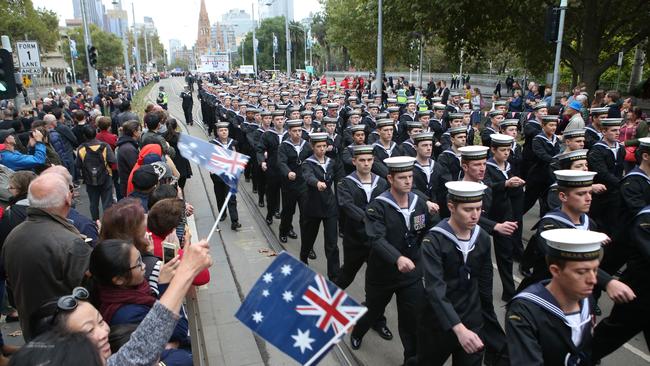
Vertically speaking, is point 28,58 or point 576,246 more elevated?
point 28,58

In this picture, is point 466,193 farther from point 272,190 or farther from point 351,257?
point 272,190

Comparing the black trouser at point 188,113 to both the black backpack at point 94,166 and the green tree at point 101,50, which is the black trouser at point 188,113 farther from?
the green tree at point 101,50

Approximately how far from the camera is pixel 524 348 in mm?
2889

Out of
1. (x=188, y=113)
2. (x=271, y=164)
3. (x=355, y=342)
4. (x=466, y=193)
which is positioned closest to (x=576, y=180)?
(x=466, y=193)

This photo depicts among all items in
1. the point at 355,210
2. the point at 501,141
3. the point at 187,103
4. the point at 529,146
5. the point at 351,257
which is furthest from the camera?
the point at 187,103

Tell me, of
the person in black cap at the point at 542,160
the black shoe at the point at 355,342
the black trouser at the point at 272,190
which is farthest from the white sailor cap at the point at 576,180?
the black trouser at the point at 272,190

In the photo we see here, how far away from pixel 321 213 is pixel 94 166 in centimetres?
433

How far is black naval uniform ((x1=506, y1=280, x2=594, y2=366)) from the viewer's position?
9.53 feet

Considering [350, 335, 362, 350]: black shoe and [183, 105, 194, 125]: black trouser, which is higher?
[183, 105, 194, 125]: black trouser

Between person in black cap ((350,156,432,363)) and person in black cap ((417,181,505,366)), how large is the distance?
0.71 meters

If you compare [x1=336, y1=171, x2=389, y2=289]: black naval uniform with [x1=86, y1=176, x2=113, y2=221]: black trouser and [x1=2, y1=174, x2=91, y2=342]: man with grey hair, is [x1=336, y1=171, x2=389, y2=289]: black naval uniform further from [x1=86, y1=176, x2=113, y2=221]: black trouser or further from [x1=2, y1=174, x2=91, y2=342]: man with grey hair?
[x1=86, y1=176, x2=113, y2=221]: black trouser

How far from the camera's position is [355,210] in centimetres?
568

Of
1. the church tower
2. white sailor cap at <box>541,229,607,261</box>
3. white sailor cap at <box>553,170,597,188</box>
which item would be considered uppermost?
the church tower

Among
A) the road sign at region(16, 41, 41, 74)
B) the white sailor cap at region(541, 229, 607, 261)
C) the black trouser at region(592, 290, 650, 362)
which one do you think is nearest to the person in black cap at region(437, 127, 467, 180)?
the black trouser at region(592, 290, 650, 362)
